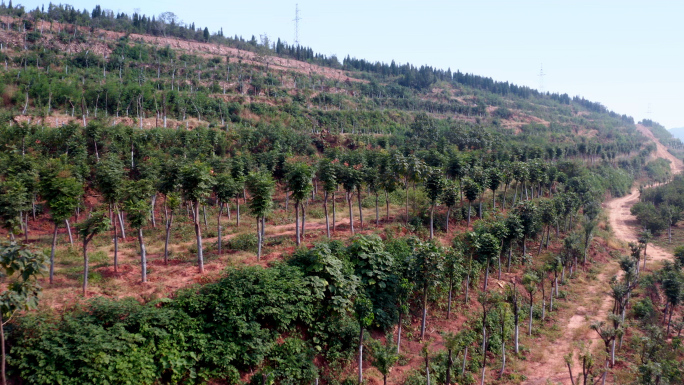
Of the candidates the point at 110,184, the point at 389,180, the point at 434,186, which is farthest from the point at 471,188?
the point at 110,184

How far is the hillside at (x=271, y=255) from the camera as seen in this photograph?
15992mm

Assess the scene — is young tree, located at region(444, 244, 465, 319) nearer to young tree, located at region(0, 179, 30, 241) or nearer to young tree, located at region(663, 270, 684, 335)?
young tree, located at region(663, 270, 684, 335)

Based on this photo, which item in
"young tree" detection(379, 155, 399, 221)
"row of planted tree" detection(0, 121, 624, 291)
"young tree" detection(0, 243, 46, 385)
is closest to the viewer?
"young tree" detection(0, 243, 46, 385)

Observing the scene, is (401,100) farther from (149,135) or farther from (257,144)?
(149,135)

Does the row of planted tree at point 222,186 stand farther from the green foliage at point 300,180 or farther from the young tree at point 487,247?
the young tree at point 487,247

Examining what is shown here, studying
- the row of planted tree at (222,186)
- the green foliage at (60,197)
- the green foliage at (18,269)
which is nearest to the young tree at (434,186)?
the row of planted tree at (222,186)

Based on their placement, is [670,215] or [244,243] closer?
[244,243]

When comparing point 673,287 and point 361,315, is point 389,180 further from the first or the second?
point 673,287

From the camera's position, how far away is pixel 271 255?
2642 cm

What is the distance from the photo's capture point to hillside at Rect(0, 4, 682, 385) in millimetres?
15992

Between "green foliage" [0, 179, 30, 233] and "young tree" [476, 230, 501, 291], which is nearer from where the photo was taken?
"green foliage" [0, 179, 30, 233]

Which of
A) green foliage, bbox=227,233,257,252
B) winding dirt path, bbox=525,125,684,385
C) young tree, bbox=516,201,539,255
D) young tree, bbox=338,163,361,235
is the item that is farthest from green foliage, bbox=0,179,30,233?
young tree, bbox=516,201,539,255

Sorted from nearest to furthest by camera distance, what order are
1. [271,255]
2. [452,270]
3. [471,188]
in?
[452,270]
[271,255]
[471,188]

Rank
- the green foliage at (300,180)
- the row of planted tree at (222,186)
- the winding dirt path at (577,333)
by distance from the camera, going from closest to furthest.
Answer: the row of planted tree at (222,186) → the winding dirt path at (577,333) → the green foliage at (300,180)
